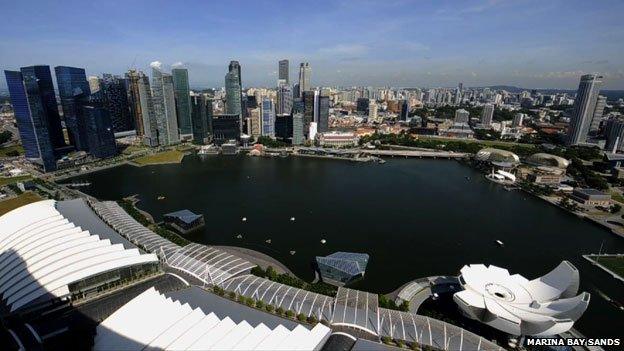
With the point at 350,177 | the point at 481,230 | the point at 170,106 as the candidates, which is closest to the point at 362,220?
the point at 481,230

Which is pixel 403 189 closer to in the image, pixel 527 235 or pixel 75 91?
pixel 527 235

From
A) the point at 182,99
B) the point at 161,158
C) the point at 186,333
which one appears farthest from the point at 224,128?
the point at 186,333

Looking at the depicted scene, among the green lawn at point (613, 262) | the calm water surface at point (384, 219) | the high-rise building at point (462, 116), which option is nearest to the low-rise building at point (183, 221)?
the calm water surface at point (384, 219)

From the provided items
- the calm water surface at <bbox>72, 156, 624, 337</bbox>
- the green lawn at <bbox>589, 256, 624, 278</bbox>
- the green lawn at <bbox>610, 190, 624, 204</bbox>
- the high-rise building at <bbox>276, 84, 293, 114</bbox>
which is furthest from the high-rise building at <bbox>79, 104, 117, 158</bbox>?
the green lawn at <bbox>610, 190, 624, 204</bbox>

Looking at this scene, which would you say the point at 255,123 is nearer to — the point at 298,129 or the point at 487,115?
the point at 298,129

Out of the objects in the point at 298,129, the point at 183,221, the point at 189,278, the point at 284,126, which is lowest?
the point at 183,221

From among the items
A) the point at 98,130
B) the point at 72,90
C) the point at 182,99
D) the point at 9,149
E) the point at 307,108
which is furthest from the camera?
the point at 307,108

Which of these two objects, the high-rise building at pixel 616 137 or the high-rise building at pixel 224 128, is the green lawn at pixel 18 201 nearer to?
the high-rise building at pixel 224 128
